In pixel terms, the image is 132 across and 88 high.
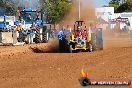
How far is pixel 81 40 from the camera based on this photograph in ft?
67.5

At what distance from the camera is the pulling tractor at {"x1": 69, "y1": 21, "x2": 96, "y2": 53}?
20.5 metres

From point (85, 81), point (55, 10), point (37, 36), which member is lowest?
point (85, 81)

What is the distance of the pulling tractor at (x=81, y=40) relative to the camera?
67.4 ft

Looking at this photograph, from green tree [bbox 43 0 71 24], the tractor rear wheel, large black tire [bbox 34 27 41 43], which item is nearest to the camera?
the tractor rear wheel

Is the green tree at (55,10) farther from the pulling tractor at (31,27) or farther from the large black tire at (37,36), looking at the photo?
the large black tire at (37,36)

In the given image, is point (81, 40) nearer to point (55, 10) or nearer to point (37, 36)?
point (37, 36)

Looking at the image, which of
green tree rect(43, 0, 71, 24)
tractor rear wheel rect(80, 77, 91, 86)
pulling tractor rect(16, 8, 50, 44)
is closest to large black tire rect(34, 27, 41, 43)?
pulling tractor rect(16, 8, 50, 44)

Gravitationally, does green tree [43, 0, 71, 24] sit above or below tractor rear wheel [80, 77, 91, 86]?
above

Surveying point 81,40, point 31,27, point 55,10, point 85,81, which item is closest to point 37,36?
point 31,27

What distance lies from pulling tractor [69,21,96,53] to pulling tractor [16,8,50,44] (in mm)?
8065

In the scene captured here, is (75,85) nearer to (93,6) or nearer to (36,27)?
(36,27)

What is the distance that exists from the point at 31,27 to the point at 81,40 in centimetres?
892

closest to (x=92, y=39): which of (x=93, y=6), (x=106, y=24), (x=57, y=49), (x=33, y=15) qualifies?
(x=57, y=49)

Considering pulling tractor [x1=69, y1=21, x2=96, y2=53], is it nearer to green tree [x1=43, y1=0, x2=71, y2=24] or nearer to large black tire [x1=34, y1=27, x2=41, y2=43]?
large black tire [x1=34, y1=27, x2=41, y2=43]
